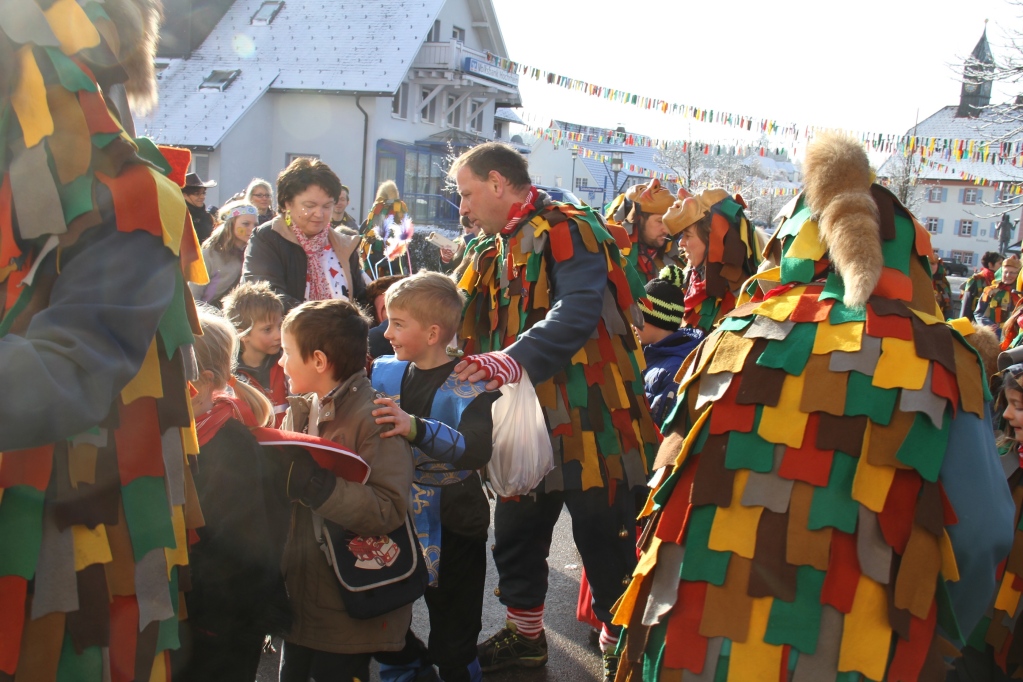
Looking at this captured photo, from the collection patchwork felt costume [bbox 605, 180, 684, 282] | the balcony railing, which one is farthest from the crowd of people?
the balcony railing

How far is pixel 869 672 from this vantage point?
6.15 feet

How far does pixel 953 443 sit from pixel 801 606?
0.48 metres

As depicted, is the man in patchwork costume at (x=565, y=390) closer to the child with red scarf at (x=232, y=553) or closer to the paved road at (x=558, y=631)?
the paved road at (x=558, y=631)

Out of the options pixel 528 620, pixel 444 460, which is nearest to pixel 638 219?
pixel 528 620

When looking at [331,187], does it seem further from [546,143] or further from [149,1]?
[546,143]

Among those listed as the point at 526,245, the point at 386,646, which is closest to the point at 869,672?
the point at 386,646

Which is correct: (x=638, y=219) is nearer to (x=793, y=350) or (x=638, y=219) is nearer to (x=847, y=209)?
(x=847, y=209)

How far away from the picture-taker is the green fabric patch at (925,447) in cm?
190

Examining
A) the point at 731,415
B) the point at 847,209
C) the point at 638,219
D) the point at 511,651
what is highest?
the point at 847,209

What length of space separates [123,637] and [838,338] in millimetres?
1566

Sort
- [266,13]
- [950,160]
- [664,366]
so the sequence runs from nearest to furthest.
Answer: [664,366] → [266,13] → [950,160]

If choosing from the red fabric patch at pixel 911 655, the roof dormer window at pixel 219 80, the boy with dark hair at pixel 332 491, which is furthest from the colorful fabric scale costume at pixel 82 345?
the roof dormer window at pixel 219 80

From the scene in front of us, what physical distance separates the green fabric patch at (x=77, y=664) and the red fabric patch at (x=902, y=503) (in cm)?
158

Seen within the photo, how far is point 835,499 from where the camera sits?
1.94 meters
